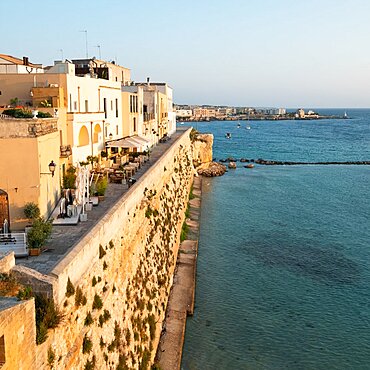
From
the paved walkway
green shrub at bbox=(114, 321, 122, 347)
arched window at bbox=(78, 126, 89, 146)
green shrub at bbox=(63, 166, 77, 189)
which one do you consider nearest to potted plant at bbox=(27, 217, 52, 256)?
the paved walkway

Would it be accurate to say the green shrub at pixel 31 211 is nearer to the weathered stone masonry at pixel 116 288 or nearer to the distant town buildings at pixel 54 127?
the distant town buildings at pixel 54 127

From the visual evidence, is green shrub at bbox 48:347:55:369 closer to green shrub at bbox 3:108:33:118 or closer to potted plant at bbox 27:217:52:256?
potted plant at bbox 27:217:52:256

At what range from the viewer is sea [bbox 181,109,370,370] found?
14.2m

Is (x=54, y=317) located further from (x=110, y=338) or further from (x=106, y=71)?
(x=106, y=71)

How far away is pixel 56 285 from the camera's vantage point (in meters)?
7.15

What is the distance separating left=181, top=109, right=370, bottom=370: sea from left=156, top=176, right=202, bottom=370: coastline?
1.27 ft

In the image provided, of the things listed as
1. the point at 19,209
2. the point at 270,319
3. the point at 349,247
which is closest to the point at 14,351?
the point at 19,209

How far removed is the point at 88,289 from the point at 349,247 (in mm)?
18792

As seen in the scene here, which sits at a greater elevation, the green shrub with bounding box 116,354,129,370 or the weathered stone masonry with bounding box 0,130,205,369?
the weathered stone masonry with bounding box 0,130,205,369

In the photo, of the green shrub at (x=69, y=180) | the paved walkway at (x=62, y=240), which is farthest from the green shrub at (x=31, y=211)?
the green shrub at (x=69, y=180)

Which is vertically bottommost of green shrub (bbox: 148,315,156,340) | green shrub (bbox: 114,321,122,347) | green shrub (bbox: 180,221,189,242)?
green shrub (bbox: 180,221,189,242)

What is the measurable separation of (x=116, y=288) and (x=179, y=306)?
5.77 meters

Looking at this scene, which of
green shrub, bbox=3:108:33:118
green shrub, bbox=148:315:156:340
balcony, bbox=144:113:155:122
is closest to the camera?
green shrub, bbox=3:108:33:118

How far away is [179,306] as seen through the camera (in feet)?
53.0
